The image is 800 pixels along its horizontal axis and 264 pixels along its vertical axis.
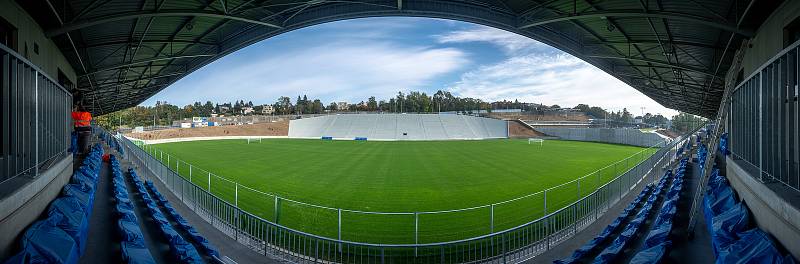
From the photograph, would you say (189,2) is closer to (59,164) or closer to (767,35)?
(59,164)

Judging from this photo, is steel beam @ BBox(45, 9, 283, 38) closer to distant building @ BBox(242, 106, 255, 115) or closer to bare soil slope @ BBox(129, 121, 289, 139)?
bare soil slope @ BBox(129, 121, 289, 139)

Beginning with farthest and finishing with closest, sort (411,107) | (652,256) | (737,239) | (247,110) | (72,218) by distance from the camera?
1. (247,110)
2. (411,107)
3. (72,218)
4. (652,256)
5. (737,239)

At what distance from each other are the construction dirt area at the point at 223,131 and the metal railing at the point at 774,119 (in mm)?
82377

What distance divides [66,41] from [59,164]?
30.2ft

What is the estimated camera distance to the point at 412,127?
8100 cm

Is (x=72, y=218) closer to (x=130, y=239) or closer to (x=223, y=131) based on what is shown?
(x=130, y=239)

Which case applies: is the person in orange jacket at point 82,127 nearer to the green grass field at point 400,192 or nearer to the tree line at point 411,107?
the green grass field at point 400,192

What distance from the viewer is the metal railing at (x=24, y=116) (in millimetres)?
5145

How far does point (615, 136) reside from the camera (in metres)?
61.2

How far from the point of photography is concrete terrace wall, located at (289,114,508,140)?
78.7 meters

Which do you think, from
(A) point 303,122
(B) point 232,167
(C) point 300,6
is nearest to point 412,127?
(A) point 303,122

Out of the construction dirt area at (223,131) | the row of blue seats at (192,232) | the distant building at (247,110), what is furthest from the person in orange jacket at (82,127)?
the distant building at (247,110)

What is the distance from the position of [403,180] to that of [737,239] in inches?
600

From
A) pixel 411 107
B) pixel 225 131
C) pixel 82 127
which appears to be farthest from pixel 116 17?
pixel 411 107
